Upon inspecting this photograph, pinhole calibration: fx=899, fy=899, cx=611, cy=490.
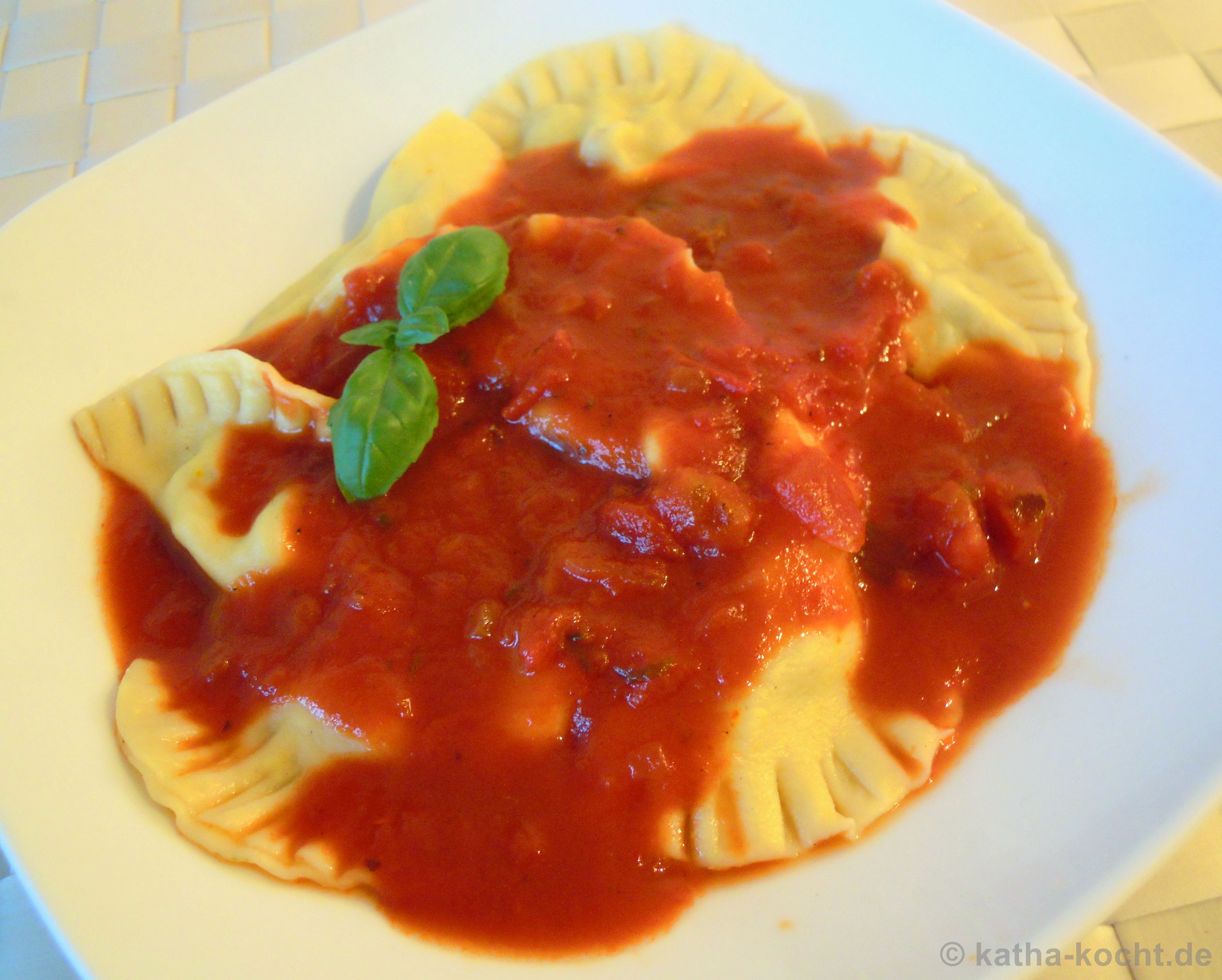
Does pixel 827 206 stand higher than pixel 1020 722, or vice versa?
pixel 827 206

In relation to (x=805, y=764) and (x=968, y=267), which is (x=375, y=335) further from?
(x=968, y=267)

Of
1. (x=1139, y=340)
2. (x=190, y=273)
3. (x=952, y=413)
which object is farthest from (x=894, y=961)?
(x=190, y=273)

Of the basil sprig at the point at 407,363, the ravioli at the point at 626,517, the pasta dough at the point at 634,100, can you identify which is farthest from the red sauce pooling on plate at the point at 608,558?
the pasta dough at the point at 634,100

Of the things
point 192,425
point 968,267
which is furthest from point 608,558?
point 968,267

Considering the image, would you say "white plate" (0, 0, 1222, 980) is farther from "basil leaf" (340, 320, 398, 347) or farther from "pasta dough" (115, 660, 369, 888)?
"basil leaf" (340, 320, 398, 347)

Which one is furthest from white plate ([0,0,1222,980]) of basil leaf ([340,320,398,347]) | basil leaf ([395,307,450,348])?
basil leaf ([395,307,450,348])

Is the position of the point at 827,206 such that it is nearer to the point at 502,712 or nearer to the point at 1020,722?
the point at 1020,722
